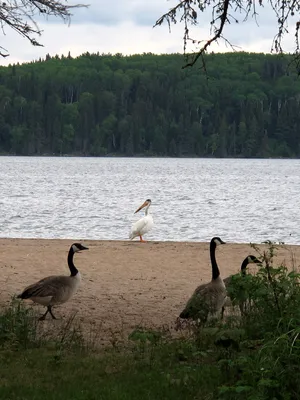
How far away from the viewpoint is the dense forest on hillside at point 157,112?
16800cm

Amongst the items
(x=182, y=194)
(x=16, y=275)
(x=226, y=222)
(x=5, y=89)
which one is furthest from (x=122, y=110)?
(x=16, y=275)

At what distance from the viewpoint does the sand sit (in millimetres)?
11830

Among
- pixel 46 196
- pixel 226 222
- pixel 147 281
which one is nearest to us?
pixel 147 281

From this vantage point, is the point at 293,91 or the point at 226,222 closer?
the point at 226,222

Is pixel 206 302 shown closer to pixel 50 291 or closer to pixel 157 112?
pixel 50 291

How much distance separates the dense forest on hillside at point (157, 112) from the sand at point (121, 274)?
143m

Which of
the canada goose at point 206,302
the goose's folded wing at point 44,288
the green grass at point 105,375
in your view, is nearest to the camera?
the green grass at point 105,375

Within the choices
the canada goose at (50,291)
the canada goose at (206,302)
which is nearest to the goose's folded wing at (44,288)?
the canada goose at (50,291)

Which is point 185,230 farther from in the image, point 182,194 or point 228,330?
point 182,194

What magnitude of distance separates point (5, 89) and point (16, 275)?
536 feet

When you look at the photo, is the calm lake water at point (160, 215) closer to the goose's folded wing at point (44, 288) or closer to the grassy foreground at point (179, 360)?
the goose's folded wing at point (44, 288)

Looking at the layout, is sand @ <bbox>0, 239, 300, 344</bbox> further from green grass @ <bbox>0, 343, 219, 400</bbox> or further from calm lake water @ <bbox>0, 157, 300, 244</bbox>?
calm lake water @ <bbox>0, 157, 300, 244</bbox>

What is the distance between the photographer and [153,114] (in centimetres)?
16925

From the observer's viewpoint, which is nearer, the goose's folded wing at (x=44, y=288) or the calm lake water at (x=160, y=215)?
the goose's folded wing at (x=44, y=288)
